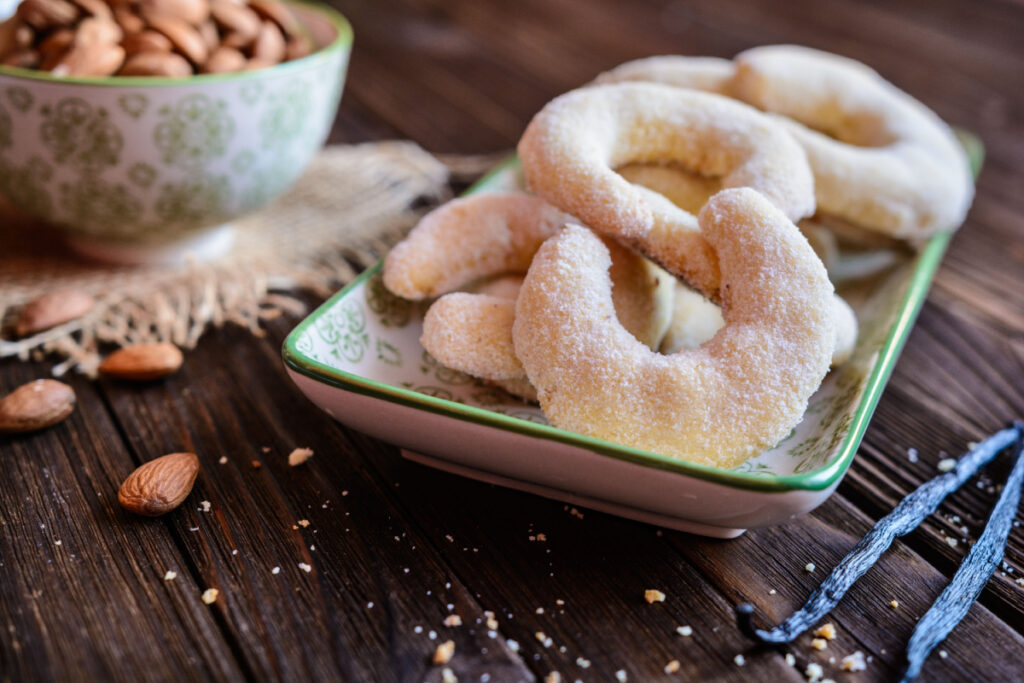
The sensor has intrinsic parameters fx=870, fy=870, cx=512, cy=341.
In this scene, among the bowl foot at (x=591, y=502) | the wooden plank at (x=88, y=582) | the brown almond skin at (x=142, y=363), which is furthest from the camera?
the brown almond skin at (x=142, y=363)

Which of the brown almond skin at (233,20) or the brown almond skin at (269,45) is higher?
the brown almond skin at (233,20)

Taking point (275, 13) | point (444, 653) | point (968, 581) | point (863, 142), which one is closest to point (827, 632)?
point (968, 581)

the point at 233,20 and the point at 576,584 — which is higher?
the point at 233,20

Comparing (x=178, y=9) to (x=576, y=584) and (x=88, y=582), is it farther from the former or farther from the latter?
(x=576, y=584)

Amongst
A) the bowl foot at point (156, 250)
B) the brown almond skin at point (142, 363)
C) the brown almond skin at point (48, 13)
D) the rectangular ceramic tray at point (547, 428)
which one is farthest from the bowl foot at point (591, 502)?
the brown almond skin at point (48, 13)

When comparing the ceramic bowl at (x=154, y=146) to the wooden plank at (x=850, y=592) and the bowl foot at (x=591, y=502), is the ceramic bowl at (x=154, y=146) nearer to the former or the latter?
the bowl foot at (x=591, y=502)

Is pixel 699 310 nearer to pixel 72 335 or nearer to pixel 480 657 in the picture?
pixel 480 657

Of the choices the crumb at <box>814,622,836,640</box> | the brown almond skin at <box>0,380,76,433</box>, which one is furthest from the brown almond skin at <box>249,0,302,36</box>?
the crumb at <box>814,622,836,640</box>

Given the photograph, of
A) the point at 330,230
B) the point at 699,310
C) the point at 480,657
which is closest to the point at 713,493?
the point at 480,657

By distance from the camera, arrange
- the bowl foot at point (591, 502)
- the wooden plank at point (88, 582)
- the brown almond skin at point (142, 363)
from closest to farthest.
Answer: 1. the wooden plank at point (88, 582)
2. the bowl foot at point (591, 502)
3. the brown almond skin at point (142, 363)
